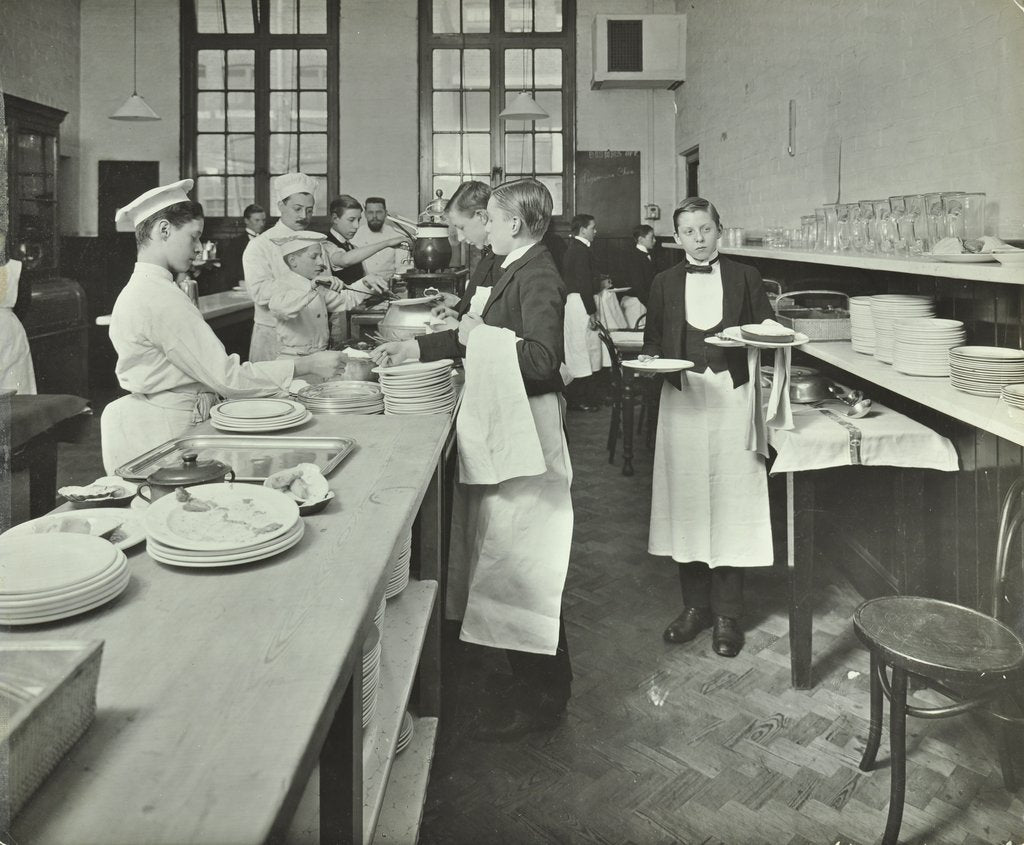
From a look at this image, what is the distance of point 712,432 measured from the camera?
10.6 feet

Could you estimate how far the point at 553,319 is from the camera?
250 centimetres

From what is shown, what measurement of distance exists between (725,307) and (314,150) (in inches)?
353

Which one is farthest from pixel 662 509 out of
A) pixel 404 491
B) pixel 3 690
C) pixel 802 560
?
pixel 3 690

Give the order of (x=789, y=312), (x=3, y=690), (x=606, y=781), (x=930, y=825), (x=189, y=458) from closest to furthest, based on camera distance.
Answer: (x=3, y=690)
(x=189, y=458)
(x=930, y=825)
(x=606, y=781)
(x=789, y=312)

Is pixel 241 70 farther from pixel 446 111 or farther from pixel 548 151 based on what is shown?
pixel 548 151

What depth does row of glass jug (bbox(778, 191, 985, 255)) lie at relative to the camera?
9.32ft


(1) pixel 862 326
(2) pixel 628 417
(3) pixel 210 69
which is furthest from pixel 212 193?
(1) pixel 862 326

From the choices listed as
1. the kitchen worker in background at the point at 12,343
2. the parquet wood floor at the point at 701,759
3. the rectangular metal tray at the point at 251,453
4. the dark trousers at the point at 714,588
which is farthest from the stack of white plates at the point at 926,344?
the kitchen worker in background at the point at 12,343

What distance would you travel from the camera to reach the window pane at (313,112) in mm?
10859

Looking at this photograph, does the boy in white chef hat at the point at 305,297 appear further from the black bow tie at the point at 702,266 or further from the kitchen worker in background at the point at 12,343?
the black bow tie at the point at 702,266

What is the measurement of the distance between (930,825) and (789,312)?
2.25 metres

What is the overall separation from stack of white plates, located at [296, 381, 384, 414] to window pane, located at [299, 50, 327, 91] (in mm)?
9105

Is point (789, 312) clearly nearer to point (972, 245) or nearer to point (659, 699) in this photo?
point (972, 245)

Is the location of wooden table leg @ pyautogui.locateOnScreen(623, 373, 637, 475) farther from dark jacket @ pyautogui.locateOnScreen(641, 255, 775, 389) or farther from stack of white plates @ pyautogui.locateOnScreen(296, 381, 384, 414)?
stack of white plates @ pyautogui.locateOnScreen(296, 381, 384, 414)
